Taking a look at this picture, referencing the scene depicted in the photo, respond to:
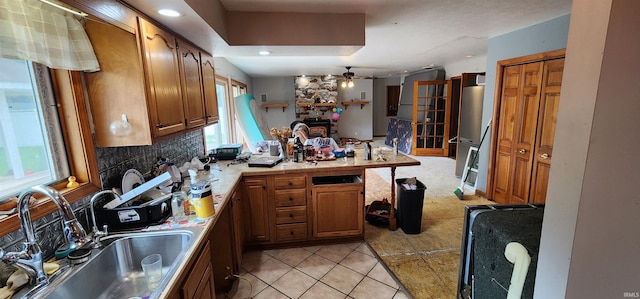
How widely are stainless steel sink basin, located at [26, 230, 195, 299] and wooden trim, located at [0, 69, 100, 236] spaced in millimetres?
323

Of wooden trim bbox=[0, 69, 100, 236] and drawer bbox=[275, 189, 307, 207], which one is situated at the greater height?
wooden trim bbox=[0, 69, 100, 236]

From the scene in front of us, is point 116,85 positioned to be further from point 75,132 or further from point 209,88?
point 209,88

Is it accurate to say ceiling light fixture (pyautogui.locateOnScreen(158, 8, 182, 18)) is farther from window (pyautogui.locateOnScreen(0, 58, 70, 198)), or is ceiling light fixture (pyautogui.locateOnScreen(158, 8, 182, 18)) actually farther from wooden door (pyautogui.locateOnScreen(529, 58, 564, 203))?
wooden door (pyautogui.locateOnScreen(529, 58, 564, 203))

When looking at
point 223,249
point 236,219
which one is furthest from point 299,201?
point 223,249

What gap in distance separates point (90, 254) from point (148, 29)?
3.93 feet

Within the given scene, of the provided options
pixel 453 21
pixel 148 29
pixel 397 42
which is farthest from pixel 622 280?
pixel 397 42

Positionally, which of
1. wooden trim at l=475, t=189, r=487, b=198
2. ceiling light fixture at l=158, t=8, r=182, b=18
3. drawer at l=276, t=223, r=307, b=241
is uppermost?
ceiling light fixture at l=158, t=8, r=182, b=18

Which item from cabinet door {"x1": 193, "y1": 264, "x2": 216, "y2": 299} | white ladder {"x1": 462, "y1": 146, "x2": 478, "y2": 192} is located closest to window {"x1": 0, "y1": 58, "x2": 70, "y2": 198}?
cabinet door {"x1": 193, "y1": 264, "x2": 216, "y2": 299}

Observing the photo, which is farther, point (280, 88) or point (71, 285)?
point (280, 88)

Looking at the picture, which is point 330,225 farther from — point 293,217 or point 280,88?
point 280,88

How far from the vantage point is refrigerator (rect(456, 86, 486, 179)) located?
4090 millimetres

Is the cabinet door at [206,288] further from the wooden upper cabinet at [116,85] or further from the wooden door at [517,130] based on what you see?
the wooden door at [517,130]

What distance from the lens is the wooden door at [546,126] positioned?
2650 millimetres

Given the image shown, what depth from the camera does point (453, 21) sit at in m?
2.62
